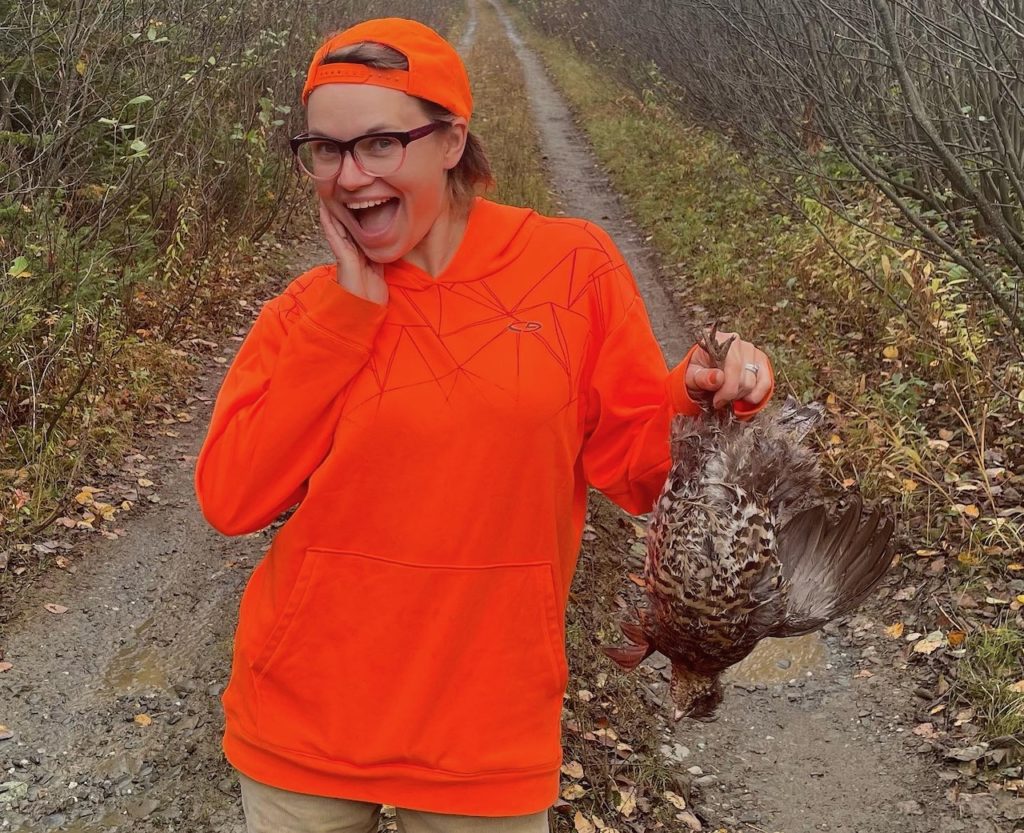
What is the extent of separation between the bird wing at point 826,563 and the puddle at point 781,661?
8.96 feet

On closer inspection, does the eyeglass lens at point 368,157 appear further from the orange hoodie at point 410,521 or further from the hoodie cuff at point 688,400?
the hoodie cuff at point 688,400

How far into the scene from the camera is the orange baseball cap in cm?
179

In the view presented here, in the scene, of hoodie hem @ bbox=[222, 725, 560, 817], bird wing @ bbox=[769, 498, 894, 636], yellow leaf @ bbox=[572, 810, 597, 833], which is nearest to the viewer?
hoodie hem @ bbox=[222, 725, 560, 817]

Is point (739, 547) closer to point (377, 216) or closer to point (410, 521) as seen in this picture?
point (410, 521)

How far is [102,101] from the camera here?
6.35m

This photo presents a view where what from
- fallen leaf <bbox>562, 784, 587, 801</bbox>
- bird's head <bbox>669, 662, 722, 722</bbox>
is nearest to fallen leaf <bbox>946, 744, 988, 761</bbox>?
fallen leaf <bbox>562, 784, 587, 801</bbox>

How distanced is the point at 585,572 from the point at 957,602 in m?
1.92

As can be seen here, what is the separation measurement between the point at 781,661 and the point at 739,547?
3.38 meters

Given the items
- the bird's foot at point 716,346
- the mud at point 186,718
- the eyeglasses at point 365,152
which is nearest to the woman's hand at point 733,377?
the bird's foot at point 716,346

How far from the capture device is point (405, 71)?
181 centimetres

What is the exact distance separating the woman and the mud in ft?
6.74

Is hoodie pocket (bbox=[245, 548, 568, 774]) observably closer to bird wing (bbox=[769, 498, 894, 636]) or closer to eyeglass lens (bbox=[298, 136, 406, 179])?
bird wing (bbox=[769, 498, 894, 636])

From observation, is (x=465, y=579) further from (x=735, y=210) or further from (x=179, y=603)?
(x=735, y=210)

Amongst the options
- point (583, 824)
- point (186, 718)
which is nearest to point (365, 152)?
point (583, 824)
